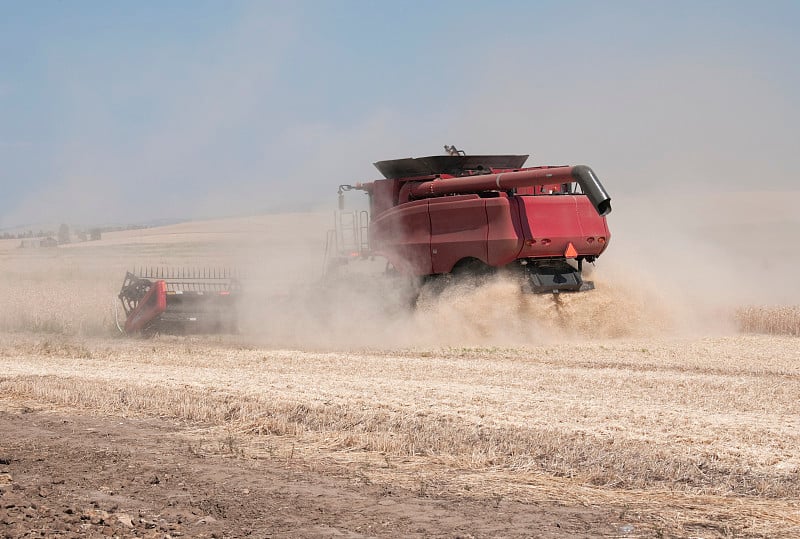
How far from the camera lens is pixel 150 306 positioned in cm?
1683

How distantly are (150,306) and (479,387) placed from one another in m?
A: 8.95

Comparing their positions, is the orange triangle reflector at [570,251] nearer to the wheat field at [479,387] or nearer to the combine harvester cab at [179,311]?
the wheat field at [479,387]

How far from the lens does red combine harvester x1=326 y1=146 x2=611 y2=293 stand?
48.1 ft

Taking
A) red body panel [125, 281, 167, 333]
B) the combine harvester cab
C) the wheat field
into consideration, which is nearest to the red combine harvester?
the wheat field

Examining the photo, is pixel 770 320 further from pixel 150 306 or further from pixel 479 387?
pixel 150 306

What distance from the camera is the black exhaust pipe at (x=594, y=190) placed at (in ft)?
45.3

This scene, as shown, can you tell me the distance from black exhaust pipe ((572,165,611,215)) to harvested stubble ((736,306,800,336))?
479cm

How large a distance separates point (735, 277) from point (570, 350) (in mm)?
9422

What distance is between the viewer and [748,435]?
7.01m

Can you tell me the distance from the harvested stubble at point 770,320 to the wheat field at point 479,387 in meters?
0.04

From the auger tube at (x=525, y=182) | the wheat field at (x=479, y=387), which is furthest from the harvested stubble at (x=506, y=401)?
the auger tube at (x=525, y=182)

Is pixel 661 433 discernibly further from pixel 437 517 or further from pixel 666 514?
pixel 437 517

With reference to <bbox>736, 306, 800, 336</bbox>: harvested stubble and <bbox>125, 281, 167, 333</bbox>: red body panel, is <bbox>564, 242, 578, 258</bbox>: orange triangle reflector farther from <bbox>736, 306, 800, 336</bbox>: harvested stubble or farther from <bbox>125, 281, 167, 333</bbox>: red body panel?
<bbox>125, 281, 167, 333</bbox>: red body panel

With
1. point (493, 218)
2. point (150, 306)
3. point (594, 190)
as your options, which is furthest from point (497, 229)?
point (150, 306)
